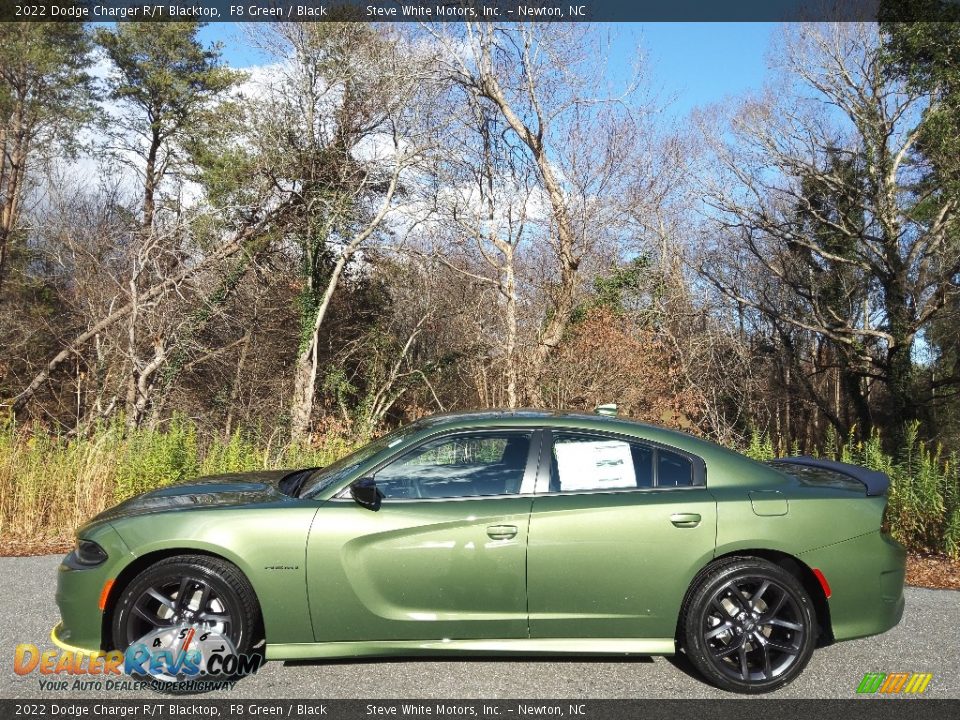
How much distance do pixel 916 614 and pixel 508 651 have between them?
3256 mm

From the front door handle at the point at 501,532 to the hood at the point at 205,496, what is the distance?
3.85 ft

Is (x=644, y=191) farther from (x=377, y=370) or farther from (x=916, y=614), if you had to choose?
(x=916, y=614)

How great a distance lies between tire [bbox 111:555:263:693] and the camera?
159 inches

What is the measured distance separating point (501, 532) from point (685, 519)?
38.0 inches

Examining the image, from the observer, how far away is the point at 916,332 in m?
27.2

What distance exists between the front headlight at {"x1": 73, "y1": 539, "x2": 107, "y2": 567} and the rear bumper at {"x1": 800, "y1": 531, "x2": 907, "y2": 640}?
12.0 feet

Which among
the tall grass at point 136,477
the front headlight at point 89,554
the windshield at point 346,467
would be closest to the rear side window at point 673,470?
the windshield at point 346,467

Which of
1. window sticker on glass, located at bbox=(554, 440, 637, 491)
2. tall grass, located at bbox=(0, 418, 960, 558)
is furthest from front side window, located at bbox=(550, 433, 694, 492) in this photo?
tall grass, located at bbox=(0, 418, 960, 558)

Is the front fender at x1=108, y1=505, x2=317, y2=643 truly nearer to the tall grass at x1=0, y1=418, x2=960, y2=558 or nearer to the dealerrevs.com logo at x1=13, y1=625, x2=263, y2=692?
the dealerrevs.com logo at x1=13, y1=625, x2=263, y2=692

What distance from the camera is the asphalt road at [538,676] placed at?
4.03m

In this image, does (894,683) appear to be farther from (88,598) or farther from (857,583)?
(88,598)

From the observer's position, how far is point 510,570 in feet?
13.4

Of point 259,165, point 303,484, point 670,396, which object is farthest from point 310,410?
point 303,484

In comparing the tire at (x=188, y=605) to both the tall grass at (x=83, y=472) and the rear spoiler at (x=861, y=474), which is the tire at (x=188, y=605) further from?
the tall grass at (x=83, y=472)
